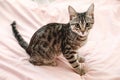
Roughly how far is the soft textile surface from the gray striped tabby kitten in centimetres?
4

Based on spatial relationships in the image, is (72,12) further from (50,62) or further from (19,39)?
(19,39)

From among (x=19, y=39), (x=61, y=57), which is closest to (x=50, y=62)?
(x=61, y=57)

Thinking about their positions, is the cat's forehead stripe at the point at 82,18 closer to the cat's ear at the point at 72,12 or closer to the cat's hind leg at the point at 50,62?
the cat's ear at the point at 72,12

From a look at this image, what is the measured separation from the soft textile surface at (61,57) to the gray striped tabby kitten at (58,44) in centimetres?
4

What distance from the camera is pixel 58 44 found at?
1276mm

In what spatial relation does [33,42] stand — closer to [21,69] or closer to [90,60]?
[21,69]

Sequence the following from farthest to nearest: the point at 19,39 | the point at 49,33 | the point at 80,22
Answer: the point at 19,39 < the point at 49,33 < the point at 80,22

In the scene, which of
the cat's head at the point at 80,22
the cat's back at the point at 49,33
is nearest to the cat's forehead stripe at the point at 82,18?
the cat's head at the point at 80,22

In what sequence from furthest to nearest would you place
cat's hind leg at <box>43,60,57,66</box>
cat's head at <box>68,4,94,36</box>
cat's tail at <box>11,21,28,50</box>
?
cat's tail at <box>11,21,28,50</box> → cat's hind leg at <box>43,60,57,66</box> → cat's head at <box>68,4,94,36</box>

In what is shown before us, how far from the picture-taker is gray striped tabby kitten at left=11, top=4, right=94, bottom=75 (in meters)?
1.24

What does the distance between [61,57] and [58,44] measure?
11 cm

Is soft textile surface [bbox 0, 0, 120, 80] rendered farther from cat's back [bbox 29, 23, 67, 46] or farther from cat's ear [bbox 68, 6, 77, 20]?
cat's ear [bbox 68, 6, 77, 20]

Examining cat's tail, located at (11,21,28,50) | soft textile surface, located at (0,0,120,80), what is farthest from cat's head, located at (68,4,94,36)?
cat's tail, located at (11,21,28,50)

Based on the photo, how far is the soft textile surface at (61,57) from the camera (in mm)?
1216
